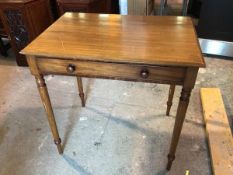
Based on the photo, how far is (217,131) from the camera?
4.50ft

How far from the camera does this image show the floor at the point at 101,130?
1.25 meters

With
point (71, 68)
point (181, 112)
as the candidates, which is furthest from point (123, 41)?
point (181, 112)

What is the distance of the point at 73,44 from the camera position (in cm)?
93

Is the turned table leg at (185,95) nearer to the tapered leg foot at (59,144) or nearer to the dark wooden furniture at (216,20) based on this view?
the tapered leg foot at (59,144)

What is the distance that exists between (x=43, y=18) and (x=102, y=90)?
38.6 inches

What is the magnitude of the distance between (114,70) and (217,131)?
90 cm

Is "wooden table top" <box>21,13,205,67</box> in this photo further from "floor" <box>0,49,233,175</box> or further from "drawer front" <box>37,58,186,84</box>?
"floor" <box>0,49,233,175</box>

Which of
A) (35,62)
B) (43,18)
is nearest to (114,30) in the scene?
(35,62)

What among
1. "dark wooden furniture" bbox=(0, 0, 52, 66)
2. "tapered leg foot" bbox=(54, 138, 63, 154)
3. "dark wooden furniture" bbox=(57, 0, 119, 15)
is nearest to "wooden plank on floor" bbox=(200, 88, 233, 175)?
"tapered leg foot" bbox=(54, 138, 63, 154)

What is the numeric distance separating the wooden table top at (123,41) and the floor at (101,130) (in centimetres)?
71

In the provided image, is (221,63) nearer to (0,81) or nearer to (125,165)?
(125,165)

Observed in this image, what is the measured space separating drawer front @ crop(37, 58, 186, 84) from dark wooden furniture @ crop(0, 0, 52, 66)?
1.21 meters

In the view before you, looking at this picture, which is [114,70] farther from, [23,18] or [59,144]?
[23,18]

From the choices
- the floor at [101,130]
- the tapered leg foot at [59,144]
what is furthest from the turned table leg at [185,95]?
the tapered leg foot at [59,144]
